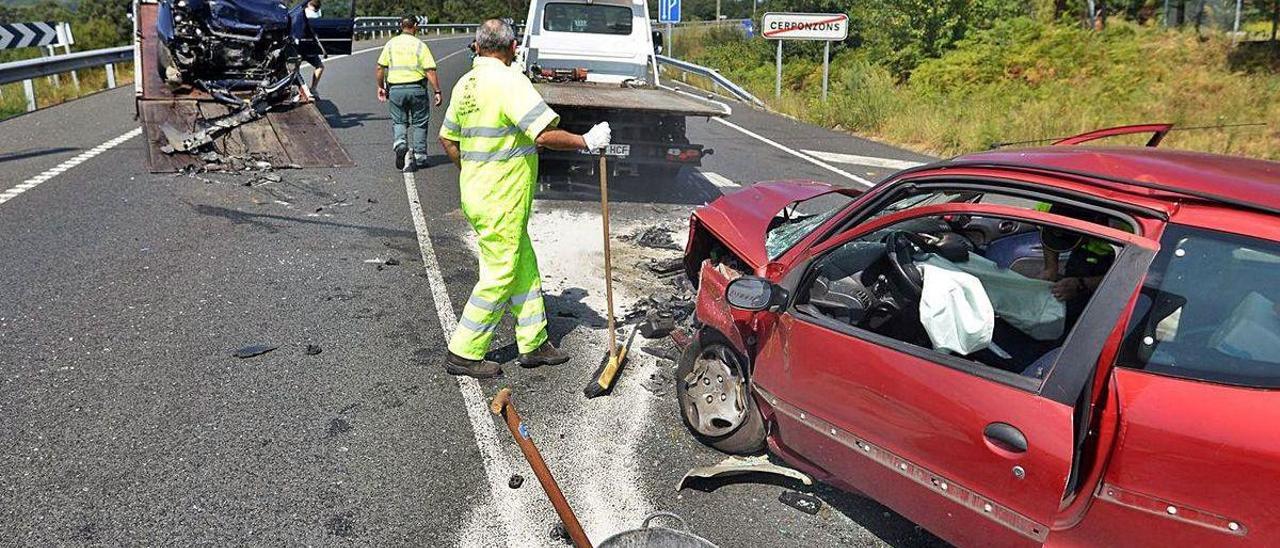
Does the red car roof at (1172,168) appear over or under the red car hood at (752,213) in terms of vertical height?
over

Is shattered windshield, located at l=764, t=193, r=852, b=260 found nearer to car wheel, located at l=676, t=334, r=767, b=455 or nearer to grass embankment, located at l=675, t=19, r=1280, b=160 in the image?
car wheel, located at l=676, t=334, r=767, b=455

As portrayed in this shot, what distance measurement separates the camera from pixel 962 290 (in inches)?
116

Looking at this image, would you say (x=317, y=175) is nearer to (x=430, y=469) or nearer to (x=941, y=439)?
(x=430, y=469)

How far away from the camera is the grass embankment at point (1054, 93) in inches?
555

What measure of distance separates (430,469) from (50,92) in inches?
672

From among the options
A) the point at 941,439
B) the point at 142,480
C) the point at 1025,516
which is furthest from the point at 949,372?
the point at 142,480

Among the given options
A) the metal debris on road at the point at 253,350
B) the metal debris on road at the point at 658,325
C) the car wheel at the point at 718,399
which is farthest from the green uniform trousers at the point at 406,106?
the car wheel at the point at 718,399

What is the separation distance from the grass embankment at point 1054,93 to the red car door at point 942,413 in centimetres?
A: 1057

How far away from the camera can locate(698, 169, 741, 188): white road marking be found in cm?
1053

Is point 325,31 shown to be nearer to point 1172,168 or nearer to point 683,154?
point 683,154

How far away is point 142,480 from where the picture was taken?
12.3ft

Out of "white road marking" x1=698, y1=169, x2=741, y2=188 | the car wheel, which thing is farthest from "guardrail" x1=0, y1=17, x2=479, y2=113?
the car wheel

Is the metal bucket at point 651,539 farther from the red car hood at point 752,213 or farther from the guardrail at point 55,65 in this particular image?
the guardrail at point 55,65

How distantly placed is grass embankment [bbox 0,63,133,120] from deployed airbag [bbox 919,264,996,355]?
15.6 metres
